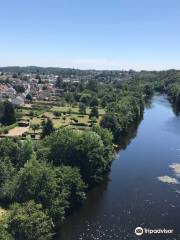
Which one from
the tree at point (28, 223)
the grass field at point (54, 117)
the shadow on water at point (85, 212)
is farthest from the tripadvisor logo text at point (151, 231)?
the grass field at point (54, 117)

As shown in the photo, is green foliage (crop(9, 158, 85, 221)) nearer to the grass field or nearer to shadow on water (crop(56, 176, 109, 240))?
shadow on water (crop(56, 176, 109, 240))

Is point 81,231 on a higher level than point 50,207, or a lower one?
lower

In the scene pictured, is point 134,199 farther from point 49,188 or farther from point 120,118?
point 120,118

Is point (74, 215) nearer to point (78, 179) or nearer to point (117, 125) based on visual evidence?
point (78, 179)

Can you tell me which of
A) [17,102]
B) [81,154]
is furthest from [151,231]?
[17,102]

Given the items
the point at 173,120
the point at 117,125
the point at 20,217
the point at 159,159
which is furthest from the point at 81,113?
the point at 20,217

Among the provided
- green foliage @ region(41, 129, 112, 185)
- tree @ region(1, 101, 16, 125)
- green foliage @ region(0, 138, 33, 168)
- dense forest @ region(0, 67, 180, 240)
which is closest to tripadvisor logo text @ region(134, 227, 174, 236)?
dense forest @ region(0, 67, 180, 240)
